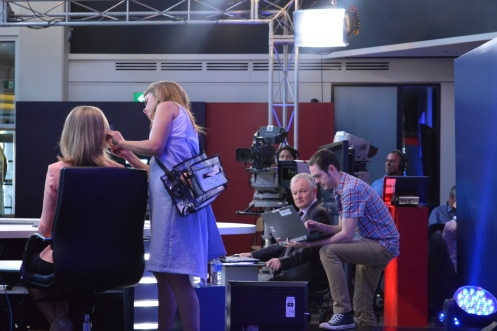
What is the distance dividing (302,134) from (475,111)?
5377 mm

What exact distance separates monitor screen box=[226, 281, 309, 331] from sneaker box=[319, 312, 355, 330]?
1.23m

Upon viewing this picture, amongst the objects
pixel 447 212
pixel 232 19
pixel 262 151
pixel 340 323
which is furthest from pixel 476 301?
pixel 232 19

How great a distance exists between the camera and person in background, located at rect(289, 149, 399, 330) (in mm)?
5562

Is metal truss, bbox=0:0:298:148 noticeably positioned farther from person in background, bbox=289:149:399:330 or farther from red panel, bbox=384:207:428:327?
person in background, bbox=289:149:399:330

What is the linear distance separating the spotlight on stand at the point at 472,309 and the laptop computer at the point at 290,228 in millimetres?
1108

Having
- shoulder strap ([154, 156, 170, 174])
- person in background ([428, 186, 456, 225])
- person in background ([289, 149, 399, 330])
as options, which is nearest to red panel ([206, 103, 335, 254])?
person in background ([428, 186, 456, 225])

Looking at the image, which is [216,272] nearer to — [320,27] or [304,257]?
[304,257]

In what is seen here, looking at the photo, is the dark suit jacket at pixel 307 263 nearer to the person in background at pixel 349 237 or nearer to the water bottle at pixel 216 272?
the person in background at pixel 349 237

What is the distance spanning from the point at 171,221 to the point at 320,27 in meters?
5.70

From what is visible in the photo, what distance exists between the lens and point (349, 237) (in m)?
5.57

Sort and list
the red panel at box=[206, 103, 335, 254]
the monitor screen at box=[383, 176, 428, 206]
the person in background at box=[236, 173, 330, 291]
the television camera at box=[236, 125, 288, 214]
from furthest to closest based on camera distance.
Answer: the red panel at box=[206, 103, 335, 254], the television camera at box=[236, 125, 288, 214], the monitor screen at box=[383, 176, 428, 206], the person in background at box=[236, 173, 330, 291]

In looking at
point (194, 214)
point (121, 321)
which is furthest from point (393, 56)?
point (194, 214)

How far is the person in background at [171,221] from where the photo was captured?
3.89 m

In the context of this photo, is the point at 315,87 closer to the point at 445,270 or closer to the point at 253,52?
the point at 253,52
